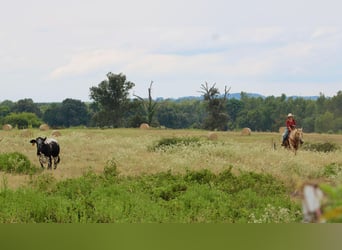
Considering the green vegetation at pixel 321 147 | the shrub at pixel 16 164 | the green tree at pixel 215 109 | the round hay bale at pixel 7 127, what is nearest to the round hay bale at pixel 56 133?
the shrub at pixel 16 164

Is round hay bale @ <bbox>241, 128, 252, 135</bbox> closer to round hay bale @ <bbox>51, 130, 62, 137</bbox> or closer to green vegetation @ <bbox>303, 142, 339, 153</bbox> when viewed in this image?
green vegetation @ <bbox>303, 142, 339, 153</bbox>

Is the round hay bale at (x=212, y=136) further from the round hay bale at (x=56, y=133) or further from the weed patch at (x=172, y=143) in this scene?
the round hay bale at (x=56, y=133)

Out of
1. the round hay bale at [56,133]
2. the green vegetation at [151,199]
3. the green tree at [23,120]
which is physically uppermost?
the green tree at [23,120]

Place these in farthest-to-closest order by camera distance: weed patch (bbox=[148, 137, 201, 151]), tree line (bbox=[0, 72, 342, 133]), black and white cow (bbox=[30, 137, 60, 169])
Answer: weed patch (bbox=[148, 137, 201, 151]), black and white cow (bbox=[30, 137, 60, 169]), tree line (bbox=[0, 72, 342, 133])

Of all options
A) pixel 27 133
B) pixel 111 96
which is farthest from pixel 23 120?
pixel 111 96

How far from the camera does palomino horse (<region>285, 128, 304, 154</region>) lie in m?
7.30

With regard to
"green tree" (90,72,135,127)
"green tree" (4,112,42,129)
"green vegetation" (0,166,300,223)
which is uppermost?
"green tree" (90,72,135,127)

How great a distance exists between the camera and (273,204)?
652 centimetres

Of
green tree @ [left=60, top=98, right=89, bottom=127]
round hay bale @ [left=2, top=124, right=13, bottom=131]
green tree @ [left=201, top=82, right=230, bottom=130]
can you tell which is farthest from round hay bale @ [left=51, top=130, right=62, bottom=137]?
green tree @ [left=201, top=82, right=230, bottom=130]

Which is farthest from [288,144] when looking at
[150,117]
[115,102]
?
[115,102]

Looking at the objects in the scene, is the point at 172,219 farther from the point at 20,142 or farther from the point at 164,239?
the point at 20,142

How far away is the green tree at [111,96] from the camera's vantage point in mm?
7219

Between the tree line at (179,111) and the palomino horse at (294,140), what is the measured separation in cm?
13

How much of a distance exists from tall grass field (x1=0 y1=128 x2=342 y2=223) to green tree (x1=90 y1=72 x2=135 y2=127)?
0.31 metres
